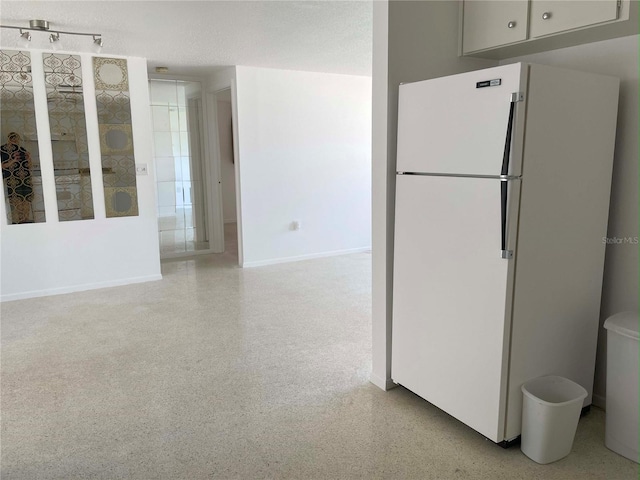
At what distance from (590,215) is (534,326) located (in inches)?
24.8

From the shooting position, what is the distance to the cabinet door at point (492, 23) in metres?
2.43

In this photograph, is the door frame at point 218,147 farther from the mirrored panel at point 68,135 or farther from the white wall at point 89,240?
the mirrored panel at point 68,135

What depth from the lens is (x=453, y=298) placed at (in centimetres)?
232

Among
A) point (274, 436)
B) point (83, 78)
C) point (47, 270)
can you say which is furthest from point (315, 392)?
point (83, 78)

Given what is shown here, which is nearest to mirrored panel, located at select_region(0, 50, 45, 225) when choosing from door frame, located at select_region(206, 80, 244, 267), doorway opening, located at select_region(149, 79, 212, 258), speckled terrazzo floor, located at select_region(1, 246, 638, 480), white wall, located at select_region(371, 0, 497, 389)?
speckled terrazzo floor, located at select_region(1, 246, 638, 480)

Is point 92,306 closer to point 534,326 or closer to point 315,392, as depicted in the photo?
point 315,392

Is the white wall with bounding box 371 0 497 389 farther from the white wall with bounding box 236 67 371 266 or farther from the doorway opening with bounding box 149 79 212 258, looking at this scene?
the doorway opening with bounding box 149 79 212 258

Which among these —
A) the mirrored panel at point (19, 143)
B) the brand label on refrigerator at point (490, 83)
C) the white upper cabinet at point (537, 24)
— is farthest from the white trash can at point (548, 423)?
the mirrored panel at point (19, 143)

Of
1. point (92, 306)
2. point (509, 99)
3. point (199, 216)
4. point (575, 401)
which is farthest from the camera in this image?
Answer: point (199, 216)

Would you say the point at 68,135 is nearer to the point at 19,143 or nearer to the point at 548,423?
the point at 19,143

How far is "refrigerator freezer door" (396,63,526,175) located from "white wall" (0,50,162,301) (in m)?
3.51

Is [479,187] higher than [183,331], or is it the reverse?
[479,187]

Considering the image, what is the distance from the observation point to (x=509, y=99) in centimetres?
197

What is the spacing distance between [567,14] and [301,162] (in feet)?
13.4
